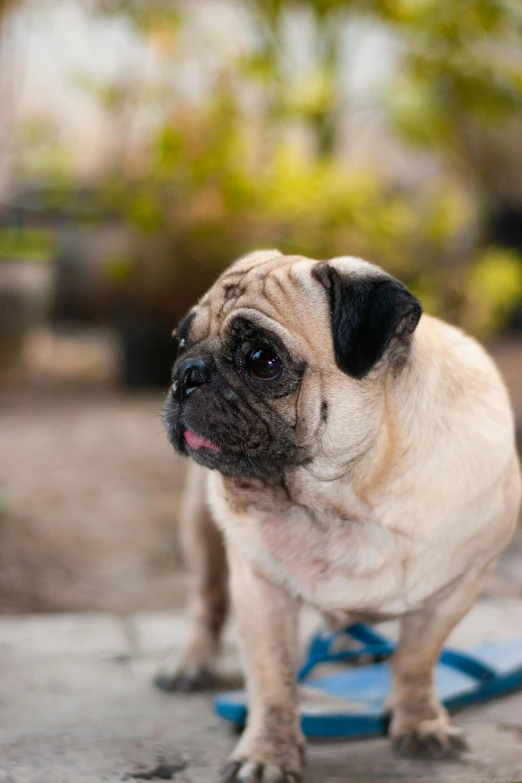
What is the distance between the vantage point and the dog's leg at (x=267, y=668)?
1977mm

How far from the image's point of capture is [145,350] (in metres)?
7.27

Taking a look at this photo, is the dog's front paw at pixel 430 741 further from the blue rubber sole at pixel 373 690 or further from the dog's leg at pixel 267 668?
the dog's leg at pixel 267 668

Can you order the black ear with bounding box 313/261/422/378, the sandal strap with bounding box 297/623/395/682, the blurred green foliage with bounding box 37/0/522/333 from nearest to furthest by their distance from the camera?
1. the black ear with bounding box 313/261/422/378
2. the sandal strap with bounding box 297/623/395/682
3. the blurred green foliage with bounding box 37/0/522/333

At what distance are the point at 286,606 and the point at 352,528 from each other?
235 mm

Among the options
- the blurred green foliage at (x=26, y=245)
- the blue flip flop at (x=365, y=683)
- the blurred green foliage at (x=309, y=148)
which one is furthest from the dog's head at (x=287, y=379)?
the blurred green foliage at (x=26, y=245)

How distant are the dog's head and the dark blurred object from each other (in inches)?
207

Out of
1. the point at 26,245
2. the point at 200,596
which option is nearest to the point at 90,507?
the point at 200,596

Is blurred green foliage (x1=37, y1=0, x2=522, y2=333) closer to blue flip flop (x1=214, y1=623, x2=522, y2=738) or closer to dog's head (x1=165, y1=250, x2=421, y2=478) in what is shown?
blue flip flop (x1=214, y1=623, x2=522, y2=738)

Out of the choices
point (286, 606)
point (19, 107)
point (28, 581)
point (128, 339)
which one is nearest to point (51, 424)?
point (128, 339)

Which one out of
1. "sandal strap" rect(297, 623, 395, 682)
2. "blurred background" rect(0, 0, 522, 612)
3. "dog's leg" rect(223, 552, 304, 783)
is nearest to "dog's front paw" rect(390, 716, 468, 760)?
"dog's leg" rect(223, 552, 304, 783)

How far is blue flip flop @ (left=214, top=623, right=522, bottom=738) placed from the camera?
2.19 metres

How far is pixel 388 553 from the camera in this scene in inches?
75.9

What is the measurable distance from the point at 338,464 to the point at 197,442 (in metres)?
0.27

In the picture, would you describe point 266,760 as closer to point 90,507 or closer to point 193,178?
point 90,507
